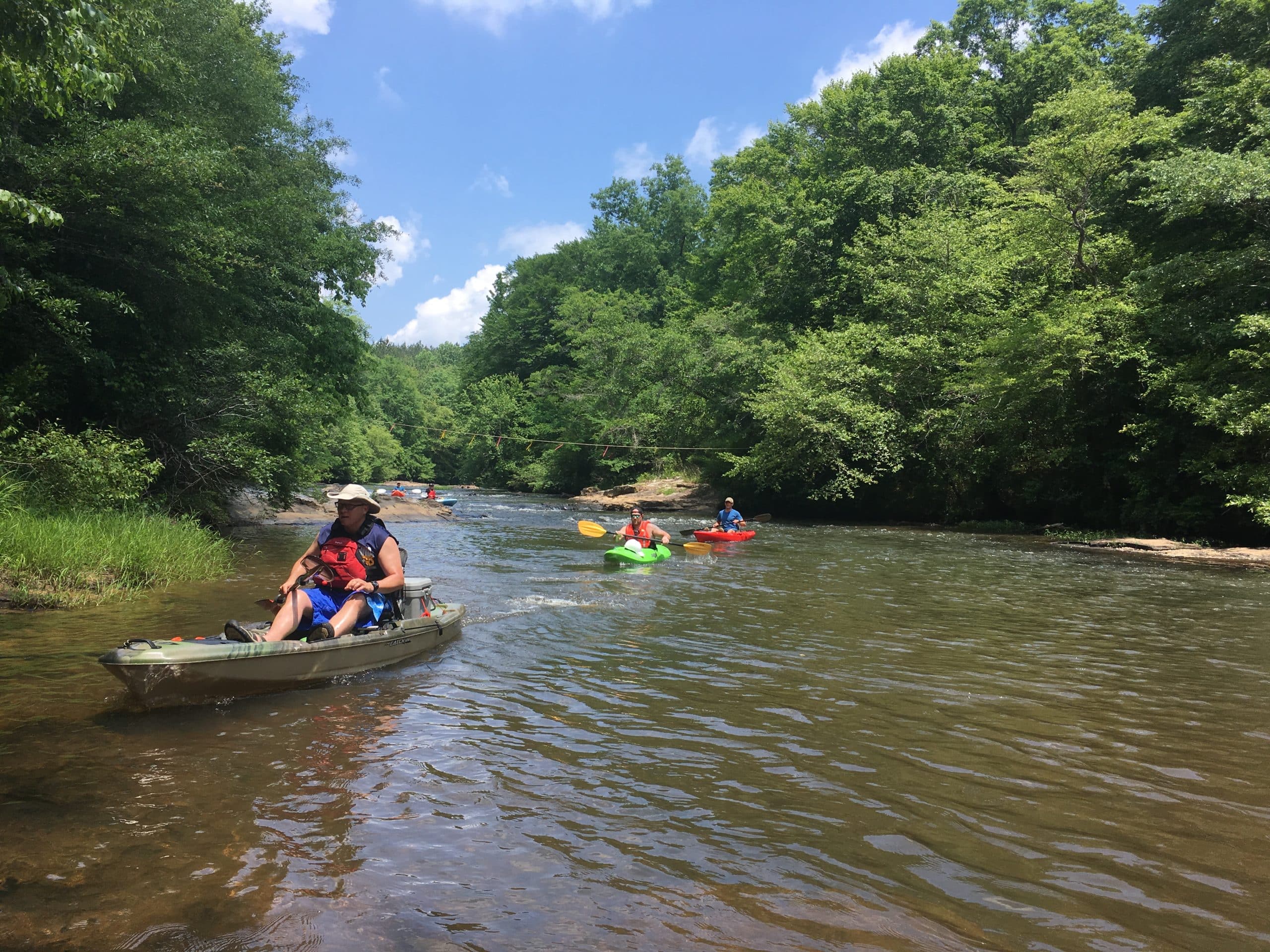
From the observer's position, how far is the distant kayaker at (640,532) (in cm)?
1486

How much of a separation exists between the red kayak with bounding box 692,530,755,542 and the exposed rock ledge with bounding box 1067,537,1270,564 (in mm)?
8023

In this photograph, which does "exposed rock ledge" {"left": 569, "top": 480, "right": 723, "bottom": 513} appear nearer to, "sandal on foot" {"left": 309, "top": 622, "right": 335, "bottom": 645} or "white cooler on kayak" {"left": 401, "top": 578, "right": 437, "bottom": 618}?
"white cooler on kayak" {"left": 401, "top": 578, "right": 437, "bottom": 618}

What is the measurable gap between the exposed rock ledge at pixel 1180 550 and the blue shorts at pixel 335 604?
16.1 meters

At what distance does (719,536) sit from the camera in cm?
1781

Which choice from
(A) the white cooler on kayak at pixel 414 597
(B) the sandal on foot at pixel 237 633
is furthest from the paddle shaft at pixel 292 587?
(A) the white cooler on kayak at pixel 414 597

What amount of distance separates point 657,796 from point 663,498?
93.1 ft

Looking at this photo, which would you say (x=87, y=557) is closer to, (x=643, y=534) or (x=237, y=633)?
(x=237, y=633)

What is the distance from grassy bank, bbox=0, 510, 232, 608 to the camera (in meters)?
7.80

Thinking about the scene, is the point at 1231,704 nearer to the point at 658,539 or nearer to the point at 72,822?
the point at 72,822

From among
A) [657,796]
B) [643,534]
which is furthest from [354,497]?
[643,534]

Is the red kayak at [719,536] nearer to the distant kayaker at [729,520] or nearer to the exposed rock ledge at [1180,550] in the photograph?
the distant kayaker at [729,520]

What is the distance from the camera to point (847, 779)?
413 centimetres

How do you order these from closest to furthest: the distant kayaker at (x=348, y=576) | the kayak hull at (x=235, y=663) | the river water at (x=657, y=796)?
the river water at (x=657, y=796)
the kayak hull at (x=235, y=663)
the distant kayaker at (x=348, y=576)

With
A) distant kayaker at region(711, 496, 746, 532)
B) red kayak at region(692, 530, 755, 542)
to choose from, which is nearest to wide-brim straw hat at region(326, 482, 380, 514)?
red kayak at region(692, 530, 755, 542)
